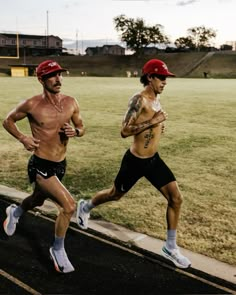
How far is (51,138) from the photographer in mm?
4457

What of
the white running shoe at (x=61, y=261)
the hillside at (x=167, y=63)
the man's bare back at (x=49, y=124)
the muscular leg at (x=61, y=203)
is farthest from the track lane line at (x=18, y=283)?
the hillside at (x=167, y=63)

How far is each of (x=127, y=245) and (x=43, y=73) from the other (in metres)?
2.23

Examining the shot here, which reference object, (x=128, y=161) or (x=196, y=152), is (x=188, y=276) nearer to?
(x=128, y=161)

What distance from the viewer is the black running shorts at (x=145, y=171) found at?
15.2 feet

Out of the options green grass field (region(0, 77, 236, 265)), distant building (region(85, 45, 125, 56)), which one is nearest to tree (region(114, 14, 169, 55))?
distant building (region(85, 45, 125, 56))

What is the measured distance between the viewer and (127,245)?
16.2 ft

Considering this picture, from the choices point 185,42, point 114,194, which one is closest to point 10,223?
point 114,194

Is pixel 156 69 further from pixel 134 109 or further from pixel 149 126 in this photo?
pixel 149 126

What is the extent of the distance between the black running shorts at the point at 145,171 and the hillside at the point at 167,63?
66.1 metres

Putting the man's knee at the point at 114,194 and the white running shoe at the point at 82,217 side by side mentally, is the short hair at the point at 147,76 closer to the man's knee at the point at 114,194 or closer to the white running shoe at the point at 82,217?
the man's knee at the point at 114,194

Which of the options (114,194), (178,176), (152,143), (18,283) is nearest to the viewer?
(18,283)

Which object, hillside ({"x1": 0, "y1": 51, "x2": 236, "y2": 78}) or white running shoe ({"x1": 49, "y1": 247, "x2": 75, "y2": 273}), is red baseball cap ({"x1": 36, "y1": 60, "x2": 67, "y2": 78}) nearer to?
white running shoe ({"x1": 49, "y1": 247, "x2": 75, "y2": 273})

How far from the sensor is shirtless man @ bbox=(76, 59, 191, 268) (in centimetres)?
459

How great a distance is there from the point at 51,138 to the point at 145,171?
113 centimetres
